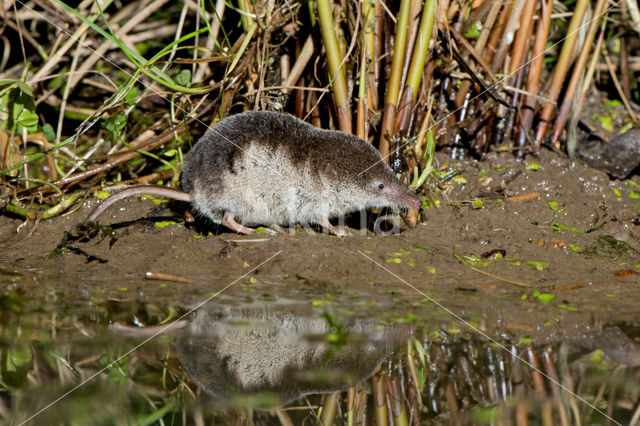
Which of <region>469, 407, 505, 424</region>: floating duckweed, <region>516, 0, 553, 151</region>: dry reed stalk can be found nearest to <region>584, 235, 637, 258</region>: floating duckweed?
<region>516, 0, 553, 151</region>: dry reed stalk

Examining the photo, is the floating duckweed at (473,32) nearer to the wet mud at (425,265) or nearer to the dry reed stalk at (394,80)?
the dry reed stalk at (394,80)

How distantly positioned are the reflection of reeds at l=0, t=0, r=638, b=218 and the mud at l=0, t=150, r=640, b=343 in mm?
352

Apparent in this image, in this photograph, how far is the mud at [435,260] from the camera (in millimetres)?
3094

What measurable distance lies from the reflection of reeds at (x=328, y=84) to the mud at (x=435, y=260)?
0.35 metres

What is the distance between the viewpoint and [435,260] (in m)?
3.75

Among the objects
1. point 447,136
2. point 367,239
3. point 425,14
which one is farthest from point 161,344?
point 447,136

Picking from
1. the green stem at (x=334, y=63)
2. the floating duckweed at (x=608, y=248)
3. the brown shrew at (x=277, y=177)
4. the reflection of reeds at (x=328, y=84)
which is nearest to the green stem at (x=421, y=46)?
the reflection of reeds at (x=328, y=84)

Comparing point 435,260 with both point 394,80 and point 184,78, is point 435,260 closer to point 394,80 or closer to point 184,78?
point 394,80

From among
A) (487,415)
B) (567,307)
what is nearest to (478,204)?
(567,307)

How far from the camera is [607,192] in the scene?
4719 mm

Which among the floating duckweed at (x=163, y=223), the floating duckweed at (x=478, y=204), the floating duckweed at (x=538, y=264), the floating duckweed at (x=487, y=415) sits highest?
the floating duckweed at (x=487, y=415)

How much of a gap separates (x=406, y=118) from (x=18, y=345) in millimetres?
2847

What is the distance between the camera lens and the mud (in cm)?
309

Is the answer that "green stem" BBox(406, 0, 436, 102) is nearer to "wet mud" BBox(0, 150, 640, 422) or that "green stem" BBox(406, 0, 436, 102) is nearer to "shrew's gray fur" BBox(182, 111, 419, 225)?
"shrew's gray fur" BBox(182, 111, 419, 225)
